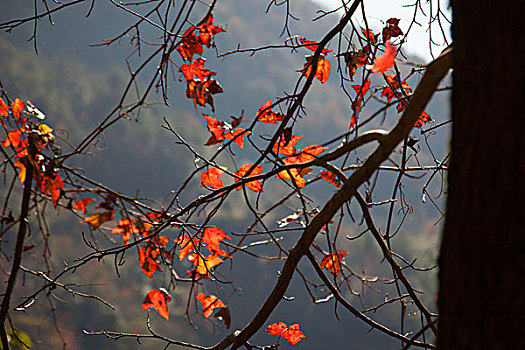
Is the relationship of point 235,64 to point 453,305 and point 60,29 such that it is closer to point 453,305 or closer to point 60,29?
point 60,29

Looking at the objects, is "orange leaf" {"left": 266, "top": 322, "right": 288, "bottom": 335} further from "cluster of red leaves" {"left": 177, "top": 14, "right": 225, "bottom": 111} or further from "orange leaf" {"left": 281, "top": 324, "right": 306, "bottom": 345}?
"cluster of red leaves" {"left": 177, "top": 14, "right": 225, "bottom": 111}

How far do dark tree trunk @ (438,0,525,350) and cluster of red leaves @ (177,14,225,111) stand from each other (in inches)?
29.5

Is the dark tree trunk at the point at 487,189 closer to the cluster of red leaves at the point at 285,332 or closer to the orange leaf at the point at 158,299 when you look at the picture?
the cluster of red leaves at the point at 285,332

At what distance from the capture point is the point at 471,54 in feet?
1.51

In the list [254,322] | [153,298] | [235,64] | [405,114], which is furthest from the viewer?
[235,64]

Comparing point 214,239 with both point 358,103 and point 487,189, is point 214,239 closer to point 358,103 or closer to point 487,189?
point 358,103

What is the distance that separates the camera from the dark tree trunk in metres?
0.43

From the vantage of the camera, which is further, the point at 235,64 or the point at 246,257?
the point at 235,64

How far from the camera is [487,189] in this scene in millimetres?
444

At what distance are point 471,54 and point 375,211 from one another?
2614mm

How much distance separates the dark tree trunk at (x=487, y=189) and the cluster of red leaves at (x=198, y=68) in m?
0.75

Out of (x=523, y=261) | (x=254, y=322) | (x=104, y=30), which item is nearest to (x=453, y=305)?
(x=523, y=261)

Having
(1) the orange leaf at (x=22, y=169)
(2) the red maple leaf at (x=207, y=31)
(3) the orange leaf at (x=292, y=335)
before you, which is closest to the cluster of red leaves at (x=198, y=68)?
(2) the red maple leaf at (x=207, y=31)

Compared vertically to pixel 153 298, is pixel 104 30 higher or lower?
higher
